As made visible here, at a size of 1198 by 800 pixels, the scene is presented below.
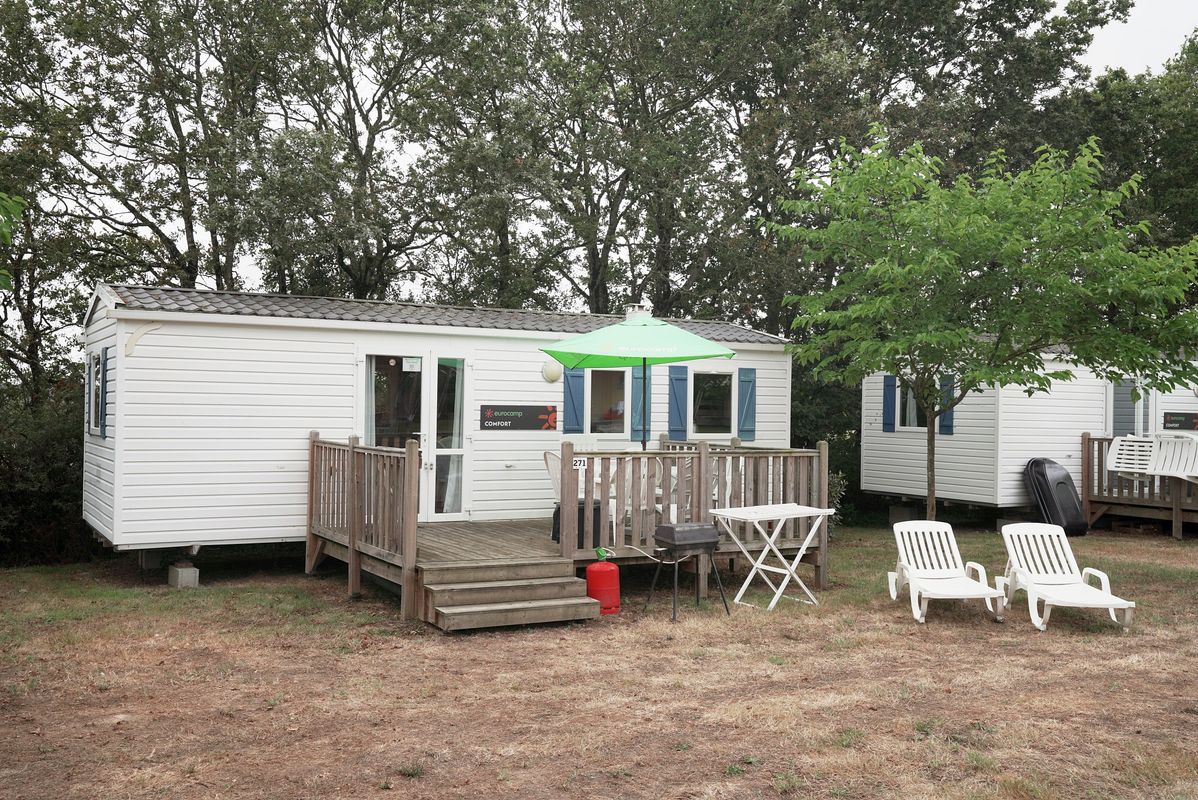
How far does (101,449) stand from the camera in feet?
30.8

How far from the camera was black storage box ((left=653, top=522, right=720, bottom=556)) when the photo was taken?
24.3 ft

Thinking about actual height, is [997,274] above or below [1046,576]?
above

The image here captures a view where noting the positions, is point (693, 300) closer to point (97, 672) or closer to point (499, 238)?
point (499, 238)

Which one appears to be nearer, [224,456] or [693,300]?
[224,456]

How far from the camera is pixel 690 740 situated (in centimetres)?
461

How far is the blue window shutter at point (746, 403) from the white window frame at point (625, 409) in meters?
1.36

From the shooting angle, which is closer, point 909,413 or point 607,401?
point 607,401

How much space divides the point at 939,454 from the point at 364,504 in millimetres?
8822

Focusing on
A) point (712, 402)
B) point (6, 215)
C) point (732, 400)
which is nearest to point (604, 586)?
point (712, 402)

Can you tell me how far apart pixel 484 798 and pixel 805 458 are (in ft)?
18.0

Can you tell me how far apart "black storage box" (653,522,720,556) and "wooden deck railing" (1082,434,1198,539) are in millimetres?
7976

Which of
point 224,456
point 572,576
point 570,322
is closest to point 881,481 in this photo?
point 570,322

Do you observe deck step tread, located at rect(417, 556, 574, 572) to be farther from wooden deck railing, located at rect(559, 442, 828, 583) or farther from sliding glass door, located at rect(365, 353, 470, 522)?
sliding glass door, located at rect(365, 353, 470, 522)

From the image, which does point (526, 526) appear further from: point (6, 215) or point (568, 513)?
point (6, 215)
